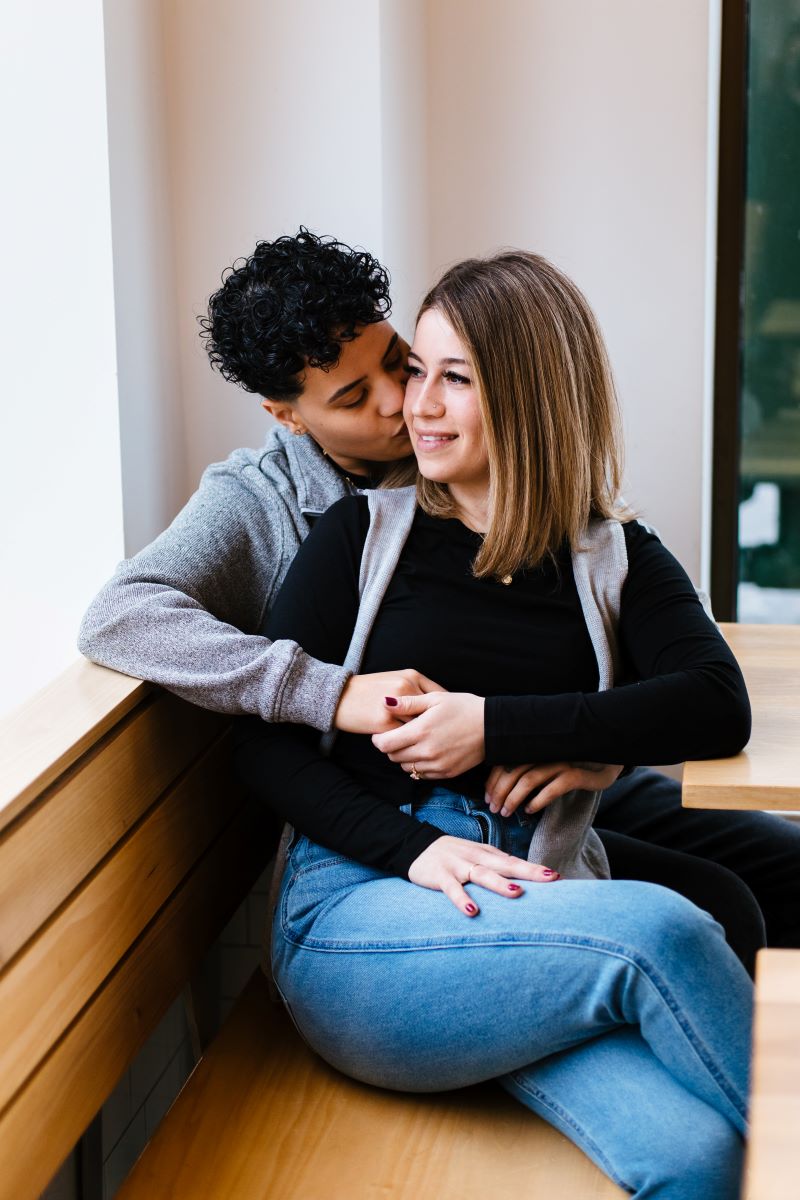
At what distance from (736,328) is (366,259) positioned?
1090 millimetres

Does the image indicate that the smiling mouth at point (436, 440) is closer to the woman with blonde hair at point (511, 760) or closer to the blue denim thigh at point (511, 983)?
the woman with blonde hair at point (511, 760)

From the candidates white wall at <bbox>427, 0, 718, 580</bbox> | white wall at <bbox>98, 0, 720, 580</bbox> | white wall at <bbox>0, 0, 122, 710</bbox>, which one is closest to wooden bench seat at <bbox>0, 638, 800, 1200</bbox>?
white wall at <bbox>0, 0, 122, 710</bbox>

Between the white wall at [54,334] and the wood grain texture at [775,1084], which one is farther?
the white wall at [54,334]

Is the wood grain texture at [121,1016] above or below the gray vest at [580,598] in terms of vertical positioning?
below

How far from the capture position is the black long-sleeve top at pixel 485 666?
1386mm

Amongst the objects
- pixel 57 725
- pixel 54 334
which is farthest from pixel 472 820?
pixel 54 334

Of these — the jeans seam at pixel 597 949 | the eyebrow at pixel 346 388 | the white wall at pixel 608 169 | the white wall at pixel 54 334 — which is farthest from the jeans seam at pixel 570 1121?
the white wall at pixel 608 169

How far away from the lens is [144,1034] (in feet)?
4.64

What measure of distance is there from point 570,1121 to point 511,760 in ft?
1.18

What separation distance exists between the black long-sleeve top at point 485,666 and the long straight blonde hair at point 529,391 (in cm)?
5

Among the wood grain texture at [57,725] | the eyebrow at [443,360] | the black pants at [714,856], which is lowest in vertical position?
the black pants at [714,856]

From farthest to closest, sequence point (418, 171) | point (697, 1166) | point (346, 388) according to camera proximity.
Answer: point (418, 171) → point (346, 388) → point (697, 1166)

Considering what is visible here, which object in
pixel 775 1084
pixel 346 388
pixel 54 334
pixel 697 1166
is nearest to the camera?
pixel 775 1084

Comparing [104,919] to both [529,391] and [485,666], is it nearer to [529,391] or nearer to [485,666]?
[485,666]
